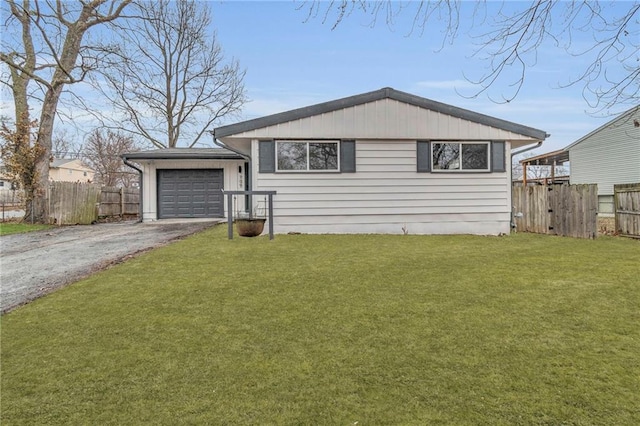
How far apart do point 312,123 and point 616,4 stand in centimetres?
629

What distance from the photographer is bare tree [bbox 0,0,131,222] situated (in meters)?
13.2

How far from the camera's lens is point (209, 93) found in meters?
24.2

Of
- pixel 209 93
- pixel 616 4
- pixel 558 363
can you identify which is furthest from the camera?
pixel 209 93

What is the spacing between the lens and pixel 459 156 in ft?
31.0

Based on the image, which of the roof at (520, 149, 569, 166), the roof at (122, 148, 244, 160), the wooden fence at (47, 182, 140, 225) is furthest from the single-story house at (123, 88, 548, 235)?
the roof at (520, 149, 569, 166)

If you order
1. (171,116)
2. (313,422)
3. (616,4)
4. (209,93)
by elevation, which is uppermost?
(209,93)

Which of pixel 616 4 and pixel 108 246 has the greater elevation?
pixel 616 4

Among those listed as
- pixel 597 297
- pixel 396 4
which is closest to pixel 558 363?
pixel 597 297

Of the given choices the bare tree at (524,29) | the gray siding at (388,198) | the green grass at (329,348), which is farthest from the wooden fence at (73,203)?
the bare tree at (524,29)

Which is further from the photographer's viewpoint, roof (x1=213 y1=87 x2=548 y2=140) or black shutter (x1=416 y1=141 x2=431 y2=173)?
black shutter (x1=416 y1=141 x2=431 y2=173)

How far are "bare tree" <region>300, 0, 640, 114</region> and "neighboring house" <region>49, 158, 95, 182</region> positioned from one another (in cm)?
4394

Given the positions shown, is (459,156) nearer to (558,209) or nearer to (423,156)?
(423,156)

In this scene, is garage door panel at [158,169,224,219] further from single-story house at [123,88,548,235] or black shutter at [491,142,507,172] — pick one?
black shutter at [491,142,507,172]

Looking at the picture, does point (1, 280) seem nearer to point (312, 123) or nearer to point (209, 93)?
point (312, 123)
